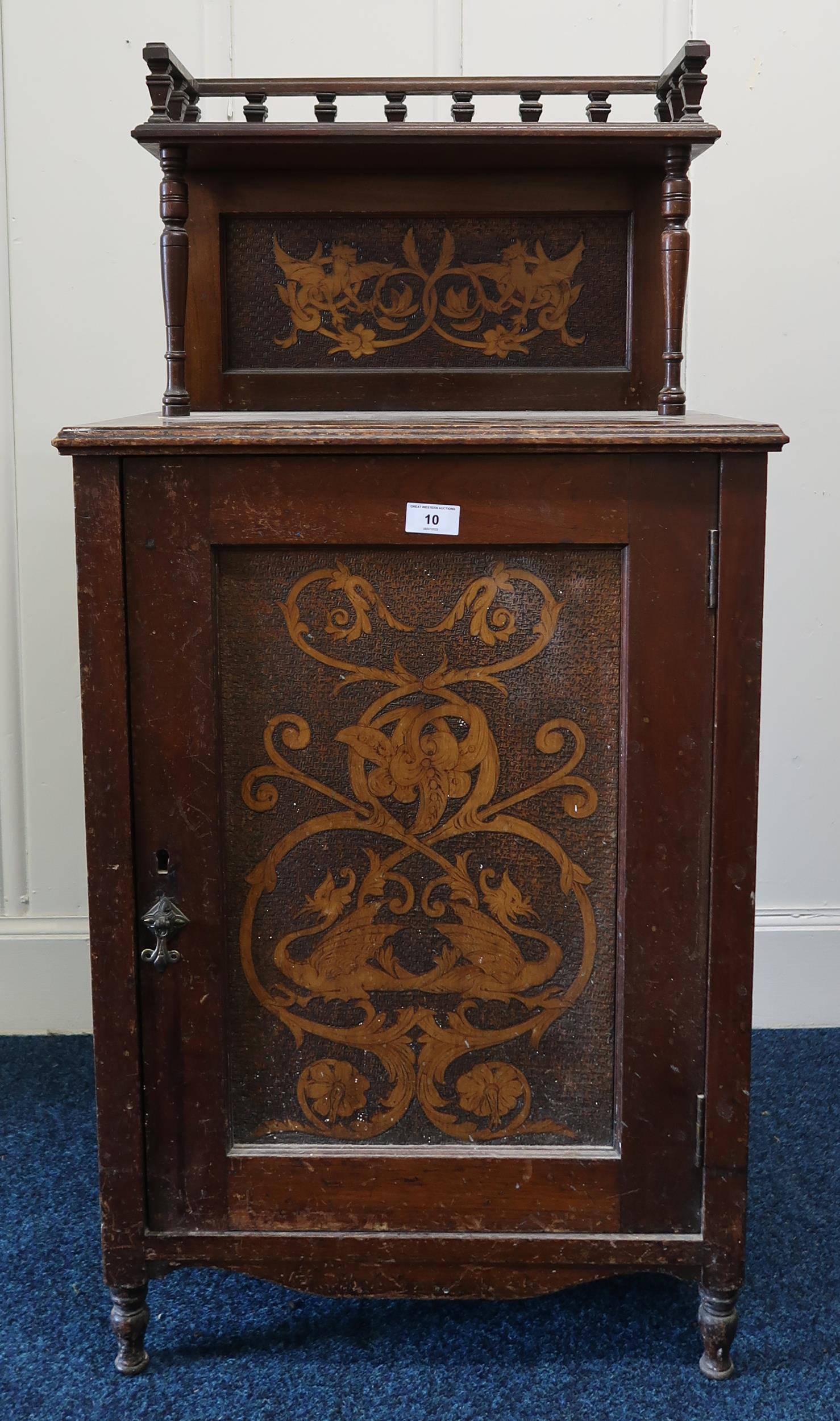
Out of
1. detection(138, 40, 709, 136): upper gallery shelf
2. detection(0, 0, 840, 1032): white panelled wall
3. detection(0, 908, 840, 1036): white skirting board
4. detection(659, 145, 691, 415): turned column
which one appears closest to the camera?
detection(659, 145, 691, 415): turned column

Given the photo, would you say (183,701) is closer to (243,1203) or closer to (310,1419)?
(243,1203)

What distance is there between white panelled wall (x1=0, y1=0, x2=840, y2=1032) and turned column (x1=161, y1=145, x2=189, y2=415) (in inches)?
29.9

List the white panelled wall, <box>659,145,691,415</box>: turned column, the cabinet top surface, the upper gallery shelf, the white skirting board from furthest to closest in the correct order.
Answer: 1. the white skirting board
2. the white panelled wall
3. the upper gallery shelf
4. <box>659,145,691,415</box>: turned column
5. the cabinet top surface

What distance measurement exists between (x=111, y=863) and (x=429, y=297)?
864mm

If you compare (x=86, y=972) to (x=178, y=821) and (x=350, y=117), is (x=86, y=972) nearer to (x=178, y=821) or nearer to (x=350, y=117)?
(x=178, y=821)

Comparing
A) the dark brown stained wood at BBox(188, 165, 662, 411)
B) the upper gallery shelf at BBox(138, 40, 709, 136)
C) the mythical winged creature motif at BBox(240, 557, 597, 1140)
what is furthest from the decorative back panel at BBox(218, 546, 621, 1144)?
the upper gallery shelf at BBox(138, 40, 709, 136)

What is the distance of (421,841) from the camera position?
149 centimetres

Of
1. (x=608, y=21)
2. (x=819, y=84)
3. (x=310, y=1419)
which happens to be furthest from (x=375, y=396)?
(x=310, y=1419)

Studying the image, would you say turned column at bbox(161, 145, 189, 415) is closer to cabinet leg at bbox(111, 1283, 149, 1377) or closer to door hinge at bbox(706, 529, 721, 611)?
door hinge at bbox(706, 529, 721, 611)

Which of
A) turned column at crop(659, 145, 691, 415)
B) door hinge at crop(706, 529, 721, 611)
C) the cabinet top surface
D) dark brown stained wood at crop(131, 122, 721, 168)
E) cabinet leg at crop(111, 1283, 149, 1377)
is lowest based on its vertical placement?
cabinet leg at crop(111, 1283, 149, 1377)

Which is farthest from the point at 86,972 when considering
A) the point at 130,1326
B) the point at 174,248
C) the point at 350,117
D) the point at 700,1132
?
the point at 350,117

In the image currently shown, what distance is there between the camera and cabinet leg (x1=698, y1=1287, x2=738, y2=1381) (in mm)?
1542

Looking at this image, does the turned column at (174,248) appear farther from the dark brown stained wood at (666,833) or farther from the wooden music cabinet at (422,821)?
the dark brown stained wood at (666,833)

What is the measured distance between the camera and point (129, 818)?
4.80 feet
